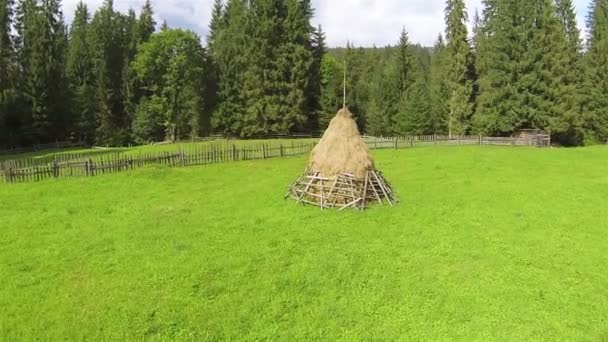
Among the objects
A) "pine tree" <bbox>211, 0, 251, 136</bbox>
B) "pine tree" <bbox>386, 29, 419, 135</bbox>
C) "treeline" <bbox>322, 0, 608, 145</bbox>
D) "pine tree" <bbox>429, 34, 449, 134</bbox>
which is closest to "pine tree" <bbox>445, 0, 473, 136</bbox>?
"treeline" <bbox>322, 0, 608, 145</bbox>

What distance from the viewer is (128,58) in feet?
221

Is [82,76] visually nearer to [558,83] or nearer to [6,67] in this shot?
[6,67]

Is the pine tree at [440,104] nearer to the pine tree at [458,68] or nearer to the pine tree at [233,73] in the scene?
the pine tree at [458,68]

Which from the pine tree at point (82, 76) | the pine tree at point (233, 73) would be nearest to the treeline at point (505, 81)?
the pine tree at point (233, 73)

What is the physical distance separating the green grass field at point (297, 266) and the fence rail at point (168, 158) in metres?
2.43

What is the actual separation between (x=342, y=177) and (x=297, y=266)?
8.28m

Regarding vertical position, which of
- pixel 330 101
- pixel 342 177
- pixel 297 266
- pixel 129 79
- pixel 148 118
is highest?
pixel 129 79

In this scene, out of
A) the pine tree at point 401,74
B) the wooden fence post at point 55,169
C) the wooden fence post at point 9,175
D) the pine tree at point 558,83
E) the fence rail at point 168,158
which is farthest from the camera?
the pine tree at point 401,74

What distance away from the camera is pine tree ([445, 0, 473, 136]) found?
2274 inches

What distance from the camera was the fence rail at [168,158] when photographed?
28.6 m

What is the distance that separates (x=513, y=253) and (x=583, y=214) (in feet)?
24.8

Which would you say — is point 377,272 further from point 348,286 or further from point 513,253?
point 513,253

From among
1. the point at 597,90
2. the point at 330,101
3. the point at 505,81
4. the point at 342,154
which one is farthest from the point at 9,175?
the point at 597,90

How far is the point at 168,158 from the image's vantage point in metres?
34.2
